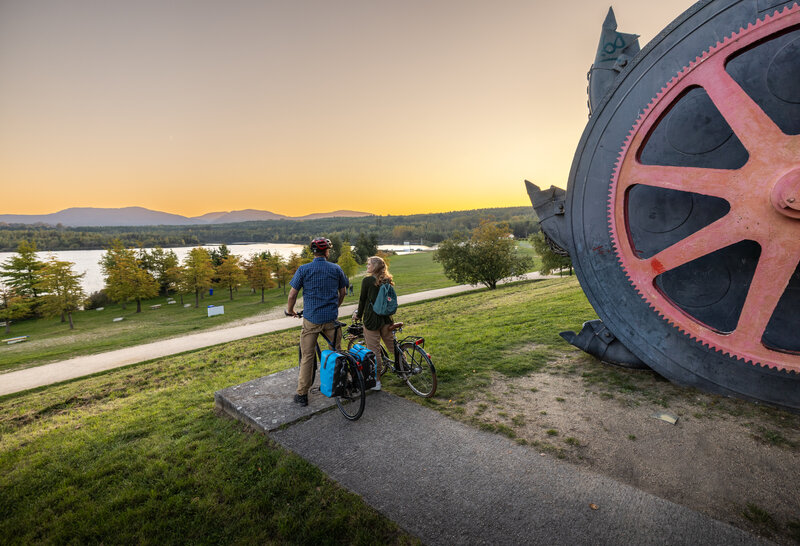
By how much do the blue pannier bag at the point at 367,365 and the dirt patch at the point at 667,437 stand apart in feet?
4.34

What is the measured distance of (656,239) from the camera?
4.97m

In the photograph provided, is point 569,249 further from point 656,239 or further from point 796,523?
point 796,523

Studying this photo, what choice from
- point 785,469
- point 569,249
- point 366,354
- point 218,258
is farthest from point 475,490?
point 218,258

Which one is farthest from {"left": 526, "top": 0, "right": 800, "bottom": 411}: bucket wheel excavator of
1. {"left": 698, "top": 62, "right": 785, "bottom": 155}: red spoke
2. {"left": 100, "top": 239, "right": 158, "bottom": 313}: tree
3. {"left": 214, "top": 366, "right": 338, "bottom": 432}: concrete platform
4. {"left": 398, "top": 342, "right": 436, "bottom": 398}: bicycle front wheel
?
{"left": 100, "top": 239, "right": 158, "bottom": 313}: tree

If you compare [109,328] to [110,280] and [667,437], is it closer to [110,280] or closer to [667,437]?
[110,280]

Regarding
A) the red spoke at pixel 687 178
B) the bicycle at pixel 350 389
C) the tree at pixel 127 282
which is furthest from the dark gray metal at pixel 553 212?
the tree at pixel 127 282

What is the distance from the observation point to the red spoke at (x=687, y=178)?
3875 mm

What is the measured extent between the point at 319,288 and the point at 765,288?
5054mm

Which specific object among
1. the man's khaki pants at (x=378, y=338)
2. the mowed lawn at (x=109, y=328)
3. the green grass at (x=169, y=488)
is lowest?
the mowed lawn at (x=109, y=328)

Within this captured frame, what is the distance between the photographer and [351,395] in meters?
5.03

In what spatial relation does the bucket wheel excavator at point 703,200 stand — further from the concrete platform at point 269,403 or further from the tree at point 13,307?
the tree at point 13,307

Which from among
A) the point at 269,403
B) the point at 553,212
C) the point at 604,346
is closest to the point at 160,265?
the point at 269,403

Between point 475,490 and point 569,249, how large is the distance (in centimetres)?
396

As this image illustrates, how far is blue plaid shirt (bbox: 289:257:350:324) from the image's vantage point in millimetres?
5012
